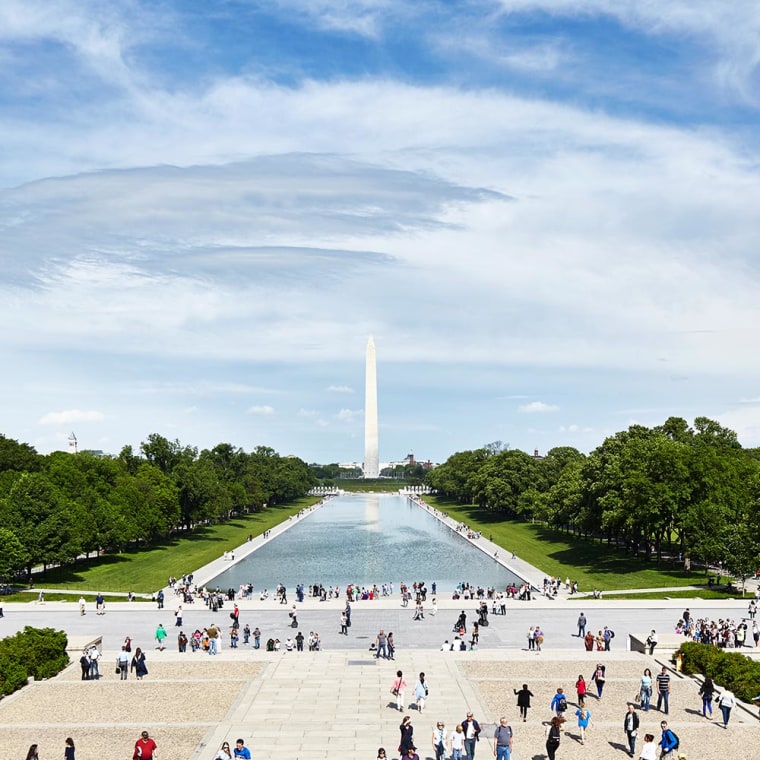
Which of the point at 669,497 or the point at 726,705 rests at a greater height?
the point at 669,497

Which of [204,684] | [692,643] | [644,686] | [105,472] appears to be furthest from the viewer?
[105,472]

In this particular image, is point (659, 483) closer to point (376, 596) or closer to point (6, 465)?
point (376, 596)

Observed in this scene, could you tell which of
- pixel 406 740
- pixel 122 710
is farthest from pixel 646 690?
pixel 122 710

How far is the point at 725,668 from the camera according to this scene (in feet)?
105

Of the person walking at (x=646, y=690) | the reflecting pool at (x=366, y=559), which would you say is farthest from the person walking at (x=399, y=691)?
the reflecting pool at (x=366, y=559)

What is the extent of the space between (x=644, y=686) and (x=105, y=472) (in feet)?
242

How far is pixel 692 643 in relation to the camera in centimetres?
3569

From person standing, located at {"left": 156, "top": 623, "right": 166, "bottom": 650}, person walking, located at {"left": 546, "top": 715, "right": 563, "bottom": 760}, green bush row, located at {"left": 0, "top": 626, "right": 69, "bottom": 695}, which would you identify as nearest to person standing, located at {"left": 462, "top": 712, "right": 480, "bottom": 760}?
person walking, located at {"left": 546, "top": 715, "right": 563, "bottom": 760}

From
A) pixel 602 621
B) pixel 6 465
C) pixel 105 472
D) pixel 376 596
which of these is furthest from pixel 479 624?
pixel 6 465

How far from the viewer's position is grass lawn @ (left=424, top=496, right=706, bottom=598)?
63094 mm

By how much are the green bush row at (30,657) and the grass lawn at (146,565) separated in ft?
83.1

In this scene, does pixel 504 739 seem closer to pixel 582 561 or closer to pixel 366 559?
pixel 582 561

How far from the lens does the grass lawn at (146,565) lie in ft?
210

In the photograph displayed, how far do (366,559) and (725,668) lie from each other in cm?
5178
